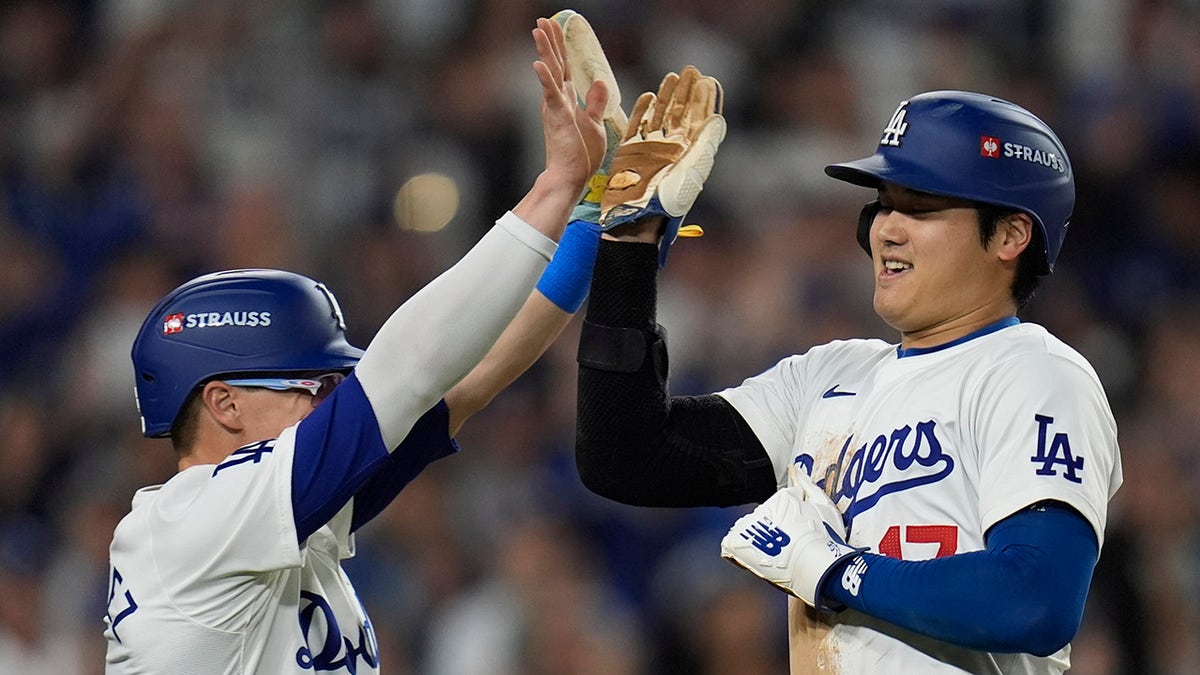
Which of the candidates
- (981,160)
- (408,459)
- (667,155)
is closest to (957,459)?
(981,160)

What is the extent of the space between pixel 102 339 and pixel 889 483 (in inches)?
200

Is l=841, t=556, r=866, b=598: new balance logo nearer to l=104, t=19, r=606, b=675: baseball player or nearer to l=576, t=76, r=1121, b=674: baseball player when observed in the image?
l=576, t=76, r=1121, b=674: baseball player

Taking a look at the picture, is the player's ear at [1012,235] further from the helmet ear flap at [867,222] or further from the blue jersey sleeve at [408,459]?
the blue jersey sleeve at [408,459]

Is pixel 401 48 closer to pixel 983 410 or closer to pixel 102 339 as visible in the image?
pixel 102 339

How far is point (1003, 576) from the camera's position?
256cm

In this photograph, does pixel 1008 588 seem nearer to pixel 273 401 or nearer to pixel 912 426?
pixel 912 426

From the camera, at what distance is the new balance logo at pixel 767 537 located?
2.82m

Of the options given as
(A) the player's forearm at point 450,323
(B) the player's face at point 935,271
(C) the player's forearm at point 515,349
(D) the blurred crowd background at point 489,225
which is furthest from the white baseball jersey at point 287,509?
(D) the blurred crowd background at point 489,225

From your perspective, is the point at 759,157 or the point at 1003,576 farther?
the point at 759,157

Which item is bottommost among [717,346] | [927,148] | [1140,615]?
[1140,615]

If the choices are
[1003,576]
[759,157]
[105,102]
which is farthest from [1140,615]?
[105,102]

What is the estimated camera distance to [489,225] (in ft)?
24.8

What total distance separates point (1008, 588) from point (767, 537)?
0.46m

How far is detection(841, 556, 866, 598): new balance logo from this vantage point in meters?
2.70
